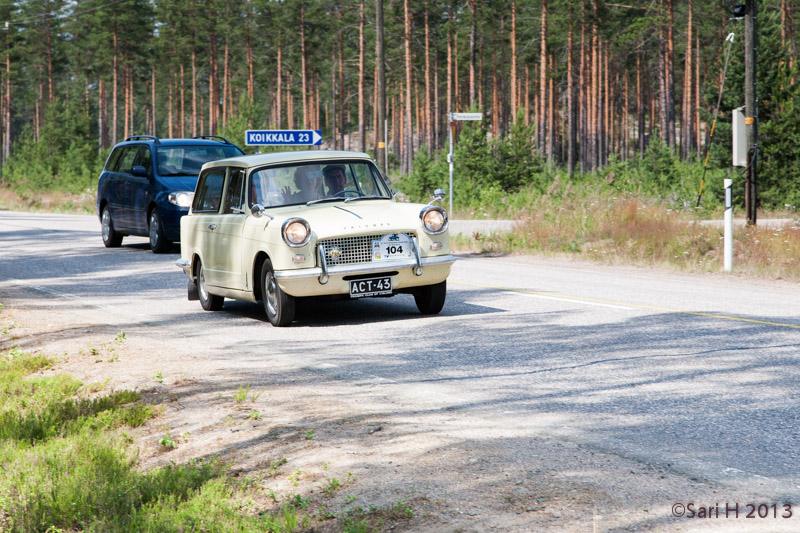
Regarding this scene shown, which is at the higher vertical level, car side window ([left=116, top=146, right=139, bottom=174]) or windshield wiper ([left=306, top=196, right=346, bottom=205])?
car side window ([left=116, top=146, right=139, bottom=174])

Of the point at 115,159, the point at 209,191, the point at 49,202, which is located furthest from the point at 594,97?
the point at 209,191

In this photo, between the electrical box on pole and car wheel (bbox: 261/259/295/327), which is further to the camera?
the electrical box on pole

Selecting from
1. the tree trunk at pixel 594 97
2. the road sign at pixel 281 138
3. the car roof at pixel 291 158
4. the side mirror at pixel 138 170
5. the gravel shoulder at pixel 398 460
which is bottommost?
the gravel shoulder at pixel 398 460

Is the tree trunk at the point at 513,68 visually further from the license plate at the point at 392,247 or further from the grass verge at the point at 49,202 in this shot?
the license plate at the point at 392,247

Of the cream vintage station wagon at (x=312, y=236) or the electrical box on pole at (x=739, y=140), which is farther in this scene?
the electrical box on pole at (x=739, y=140)

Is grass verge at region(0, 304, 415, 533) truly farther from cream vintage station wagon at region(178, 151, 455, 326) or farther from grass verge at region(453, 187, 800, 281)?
grass verge at region(453, 187, 800, 281)

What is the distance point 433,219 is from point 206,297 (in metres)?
3.23

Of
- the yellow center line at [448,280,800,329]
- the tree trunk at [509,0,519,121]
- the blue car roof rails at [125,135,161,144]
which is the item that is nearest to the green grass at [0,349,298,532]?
the yellow center line at [448,280,800,329]

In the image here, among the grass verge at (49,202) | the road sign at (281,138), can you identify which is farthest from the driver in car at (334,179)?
the grass verge at (49,202)

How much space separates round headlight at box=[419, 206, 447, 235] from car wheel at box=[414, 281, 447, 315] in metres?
0.70

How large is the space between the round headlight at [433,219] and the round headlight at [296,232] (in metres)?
1.27

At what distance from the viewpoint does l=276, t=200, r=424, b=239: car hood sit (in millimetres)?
9328

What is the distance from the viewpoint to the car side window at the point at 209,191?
10922mm

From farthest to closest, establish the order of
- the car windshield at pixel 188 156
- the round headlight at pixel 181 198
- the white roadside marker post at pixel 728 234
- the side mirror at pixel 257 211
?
the car windshield at pixel 188 156
the round headlight at pixel 181 198
the white roadside marker post at pixel 728 234
the side mirror at pixel 257 211
